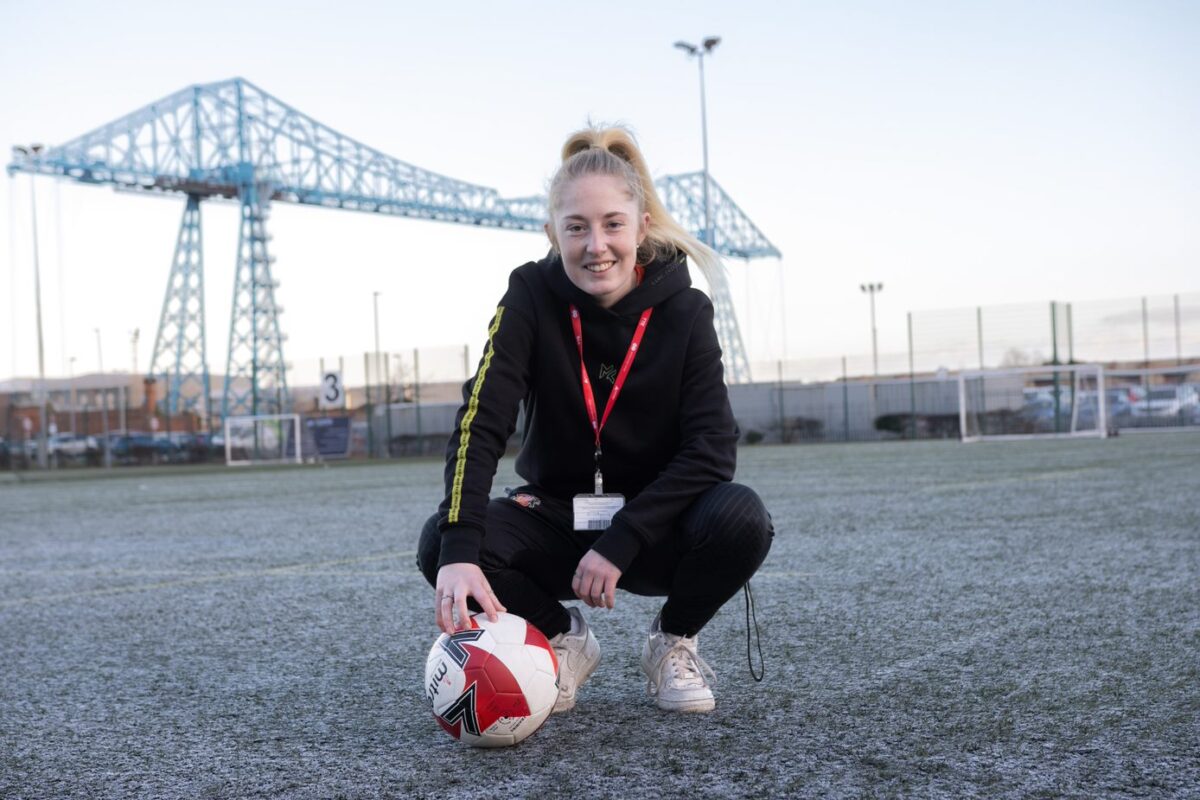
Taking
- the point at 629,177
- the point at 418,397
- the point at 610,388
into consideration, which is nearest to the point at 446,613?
the point at 610,388

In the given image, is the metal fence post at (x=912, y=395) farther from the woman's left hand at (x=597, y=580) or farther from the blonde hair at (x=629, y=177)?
the woman's left hand at (x=597, y=580)

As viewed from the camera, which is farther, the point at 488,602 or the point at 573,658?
the point at 573,658

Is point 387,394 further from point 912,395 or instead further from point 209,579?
point 209,579

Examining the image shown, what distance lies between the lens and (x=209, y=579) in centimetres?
418

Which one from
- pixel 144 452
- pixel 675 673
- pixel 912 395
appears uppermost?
pixel 912 395

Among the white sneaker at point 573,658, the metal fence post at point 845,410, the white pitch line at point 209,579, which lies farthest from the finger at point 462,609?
the metal fence post at point 845,410

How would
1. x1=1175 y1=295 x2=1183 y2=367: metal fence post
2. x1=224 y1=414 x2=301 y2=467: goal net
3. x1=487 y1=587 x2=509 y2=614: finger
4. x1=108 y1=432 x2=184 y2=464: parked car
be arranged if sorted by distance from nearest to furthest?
x1=487 y1=587 x2=509 y2=614: finger → x1=224 y1=414 x2=301 y2=467: goal net → x1=1175 y1=295 x2=1183 y2=367: metal fence post → x1=108 y1=432 x2=184 y2=464: parked car

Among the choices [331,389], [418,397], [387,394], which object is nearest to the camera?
[331,389]

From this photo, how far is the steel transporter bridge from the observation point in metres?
43.3

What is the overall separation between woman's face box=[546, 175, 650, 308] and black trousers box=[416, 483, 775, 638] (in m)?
0.43

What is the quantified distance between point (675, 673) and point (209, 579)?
268 cm

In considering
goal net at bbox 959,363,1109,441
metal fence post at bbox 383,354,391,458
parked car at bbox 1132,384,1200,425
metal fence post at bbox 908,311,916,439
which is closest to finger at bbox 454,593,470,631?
goal net at bbox 959,363,1109,441

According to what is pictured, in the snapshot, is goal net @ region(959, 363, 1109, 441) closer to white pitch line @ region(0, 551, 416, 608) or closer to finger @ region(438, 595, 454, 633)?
white pitch line @ region(0, 551, 416, 608)

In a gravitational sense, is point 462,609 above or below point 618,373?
below
